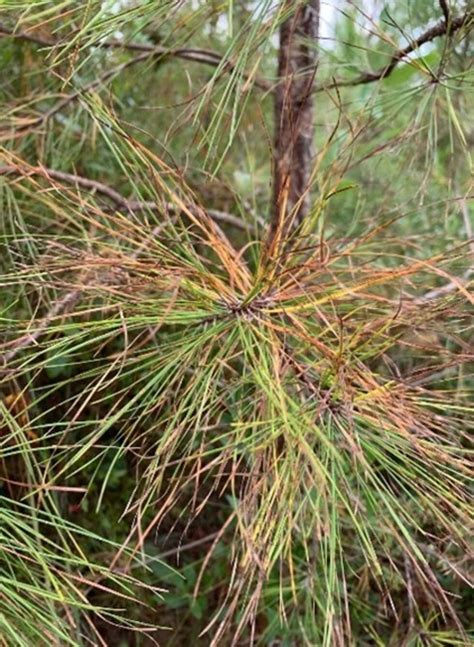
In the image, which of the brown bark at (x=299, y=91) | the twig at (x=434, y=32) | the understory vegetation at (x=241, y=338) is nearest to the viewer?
the understory vegetation at (x=241, y=338)

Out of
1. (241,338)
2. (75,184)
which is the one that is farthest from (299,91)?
(241,338)

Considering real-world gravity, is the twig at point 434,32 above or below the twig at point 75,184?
above

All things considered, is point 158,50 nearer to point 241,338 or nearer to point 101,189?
point 101,189

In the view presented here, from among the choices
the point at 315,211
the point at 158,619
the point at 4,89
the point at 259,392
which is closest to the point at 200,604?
the point at 158,619

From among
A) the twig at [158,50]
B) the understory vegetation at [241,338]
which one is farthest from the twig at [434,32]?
the twig at [158,50]

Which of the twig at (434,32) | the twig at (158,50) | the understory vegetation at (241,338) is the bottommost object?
the understory vegetation at (241,338)

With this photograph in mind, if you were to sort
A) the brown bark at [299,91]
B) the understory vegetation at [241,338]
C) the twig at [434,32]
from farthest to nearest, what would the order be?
the brown bark at [299,91] < the twig at [434,32] < the understory vegetation at [241,338]

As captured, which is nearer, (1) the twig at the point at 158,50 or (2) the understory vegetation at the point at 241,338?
(2) the understory vegetation at the point at 241,338

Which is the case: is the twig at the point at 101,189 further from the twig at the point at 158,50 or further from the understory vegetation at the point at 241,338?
the twig at the point at 158,50
